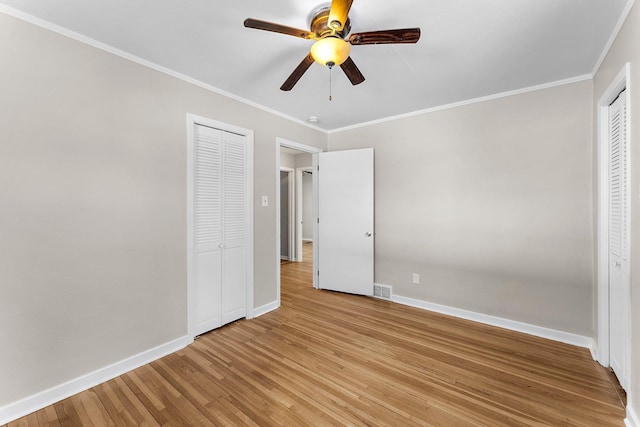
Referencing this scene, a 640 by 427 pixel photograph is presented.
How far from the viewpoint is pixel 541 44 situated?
1978 millimetres

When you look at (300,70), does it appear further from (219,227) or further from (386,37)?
(219,227)

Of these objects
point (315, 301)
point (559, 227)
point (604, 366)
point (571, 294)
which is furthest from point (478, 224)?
point (315, 301)

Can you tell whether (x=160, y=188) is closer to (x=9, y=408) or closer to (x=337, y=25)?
(x=9, y=408)

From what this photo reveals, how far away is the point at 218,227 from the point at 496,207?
299 centimetres

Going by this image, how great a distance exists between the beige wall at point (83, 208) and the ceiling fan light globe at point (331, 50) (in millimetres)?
1565

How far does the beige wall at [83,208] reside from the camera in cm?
166

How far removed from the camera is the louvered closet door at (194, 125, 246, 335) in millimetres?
2645

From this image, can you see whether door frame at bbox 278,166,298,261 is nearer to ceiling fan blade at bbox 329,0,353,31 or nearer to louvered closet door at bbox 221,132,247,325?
louvered closet door at bbox 221,132,247,325

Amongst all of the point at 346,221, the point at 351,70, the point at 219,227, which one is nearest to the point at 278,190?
the point at 219,227

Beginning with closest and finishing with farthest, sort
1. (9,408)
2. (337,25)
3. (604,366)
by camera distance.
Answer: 1. (337,25)
2. (9,408)
3. (604,366)

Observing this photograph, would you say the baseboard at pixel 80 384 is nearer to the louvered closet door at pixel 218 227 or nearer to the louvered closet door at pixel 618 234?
the louvered closet door at pixel 218 227

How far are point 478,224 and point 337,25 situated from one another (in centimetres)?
256

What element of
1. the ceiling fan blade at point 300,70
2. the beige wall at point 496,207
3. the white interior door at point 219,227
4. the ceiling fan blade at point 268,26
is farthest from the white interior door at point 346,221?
the ceiling fan blade at point 268,26

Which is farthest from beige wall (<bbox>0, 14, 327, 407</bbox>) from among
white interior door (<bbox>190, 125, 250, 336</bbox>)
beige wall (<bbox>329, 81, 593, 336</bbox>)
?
beige wall (<bbox>329, 81, 593, 336</bbox>)
